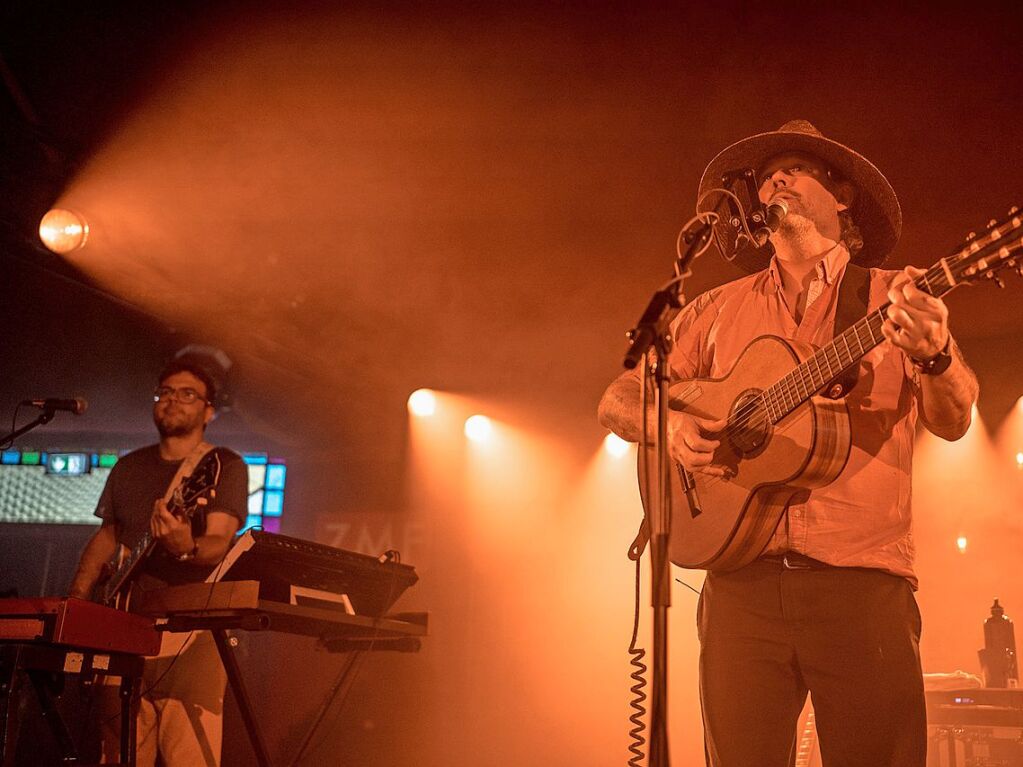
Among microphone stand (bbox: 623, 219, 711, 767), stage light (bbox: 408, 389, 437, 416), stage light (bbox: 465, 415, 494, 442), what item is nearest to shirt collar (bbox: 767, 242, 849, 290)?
microphone stand (bbox: 623, 219, 711, 767)

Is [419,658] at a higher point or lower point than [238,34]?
lower

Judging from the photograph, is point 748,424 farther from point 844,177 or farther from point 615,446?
point 615,446

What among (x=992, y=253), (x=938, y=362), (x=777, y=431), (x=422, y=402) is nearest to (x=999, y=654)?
(x=777, y=431)

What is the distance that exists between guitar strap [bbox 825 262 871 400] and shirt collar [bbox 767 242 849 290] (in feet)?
0.13

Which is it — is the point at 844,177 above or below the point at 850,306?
above

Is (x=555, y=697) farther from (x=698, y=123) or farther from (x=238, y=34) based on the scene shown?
(x=238, y=34)

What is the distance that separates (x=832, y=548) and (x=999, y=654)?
15.4 ft

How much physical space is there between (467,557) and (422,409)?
6.00 feet

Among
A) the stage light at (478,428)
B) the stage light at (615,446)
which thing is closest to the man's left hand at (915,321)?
the stage light at (615,446)

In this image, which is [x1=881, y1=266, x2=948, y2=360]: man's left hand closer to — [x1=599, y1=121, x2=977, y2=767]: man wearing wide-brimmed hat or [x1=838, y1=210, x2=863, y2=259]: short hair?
[x1=599, y1=121, x2=977, y2=767]: man wearing wide-brimmed hat

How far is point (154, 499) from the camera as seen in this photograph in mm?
4707

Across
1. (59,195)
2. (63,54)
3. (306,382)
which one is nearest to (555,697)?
(306,382)

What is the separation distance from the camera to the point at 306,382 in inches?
420

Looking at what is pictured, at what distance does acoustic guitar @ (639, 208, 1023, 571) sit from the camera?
212 cm
